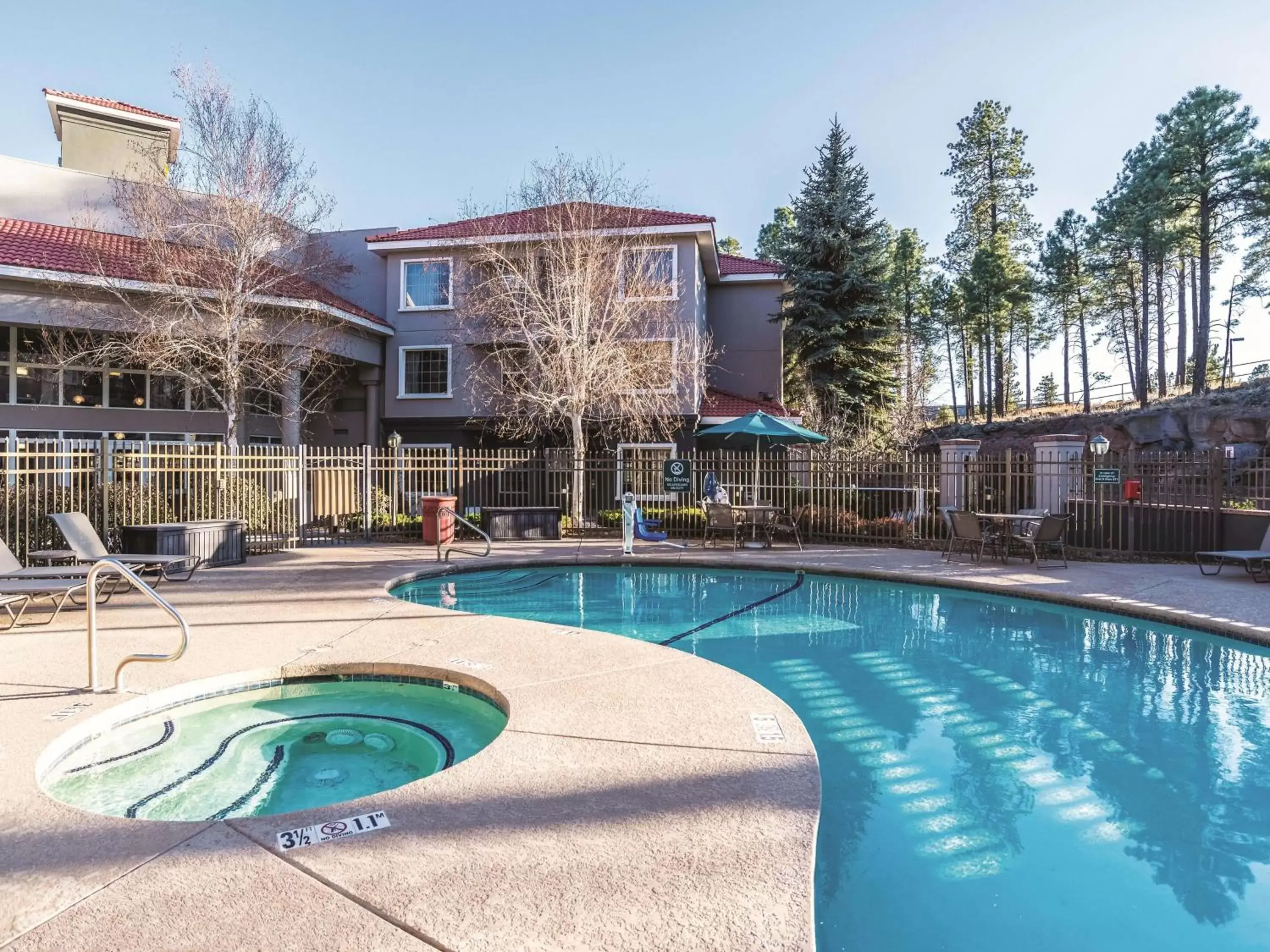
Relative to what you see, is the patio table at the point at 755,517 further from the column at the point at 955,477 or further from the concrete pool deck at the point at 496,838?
the concrete pool deck at the point at 496,838

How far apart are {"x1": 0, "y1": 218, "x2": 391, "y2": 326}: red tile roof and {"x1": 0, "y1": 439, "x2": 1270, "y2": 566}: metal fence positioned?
399 cm

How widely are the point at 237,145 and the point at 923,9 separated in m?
14.2

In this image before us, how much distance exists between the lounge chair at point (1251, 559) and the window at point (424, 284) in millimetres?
20206

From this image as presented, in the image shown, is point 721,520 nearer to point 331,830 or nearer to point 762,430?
point 762,430

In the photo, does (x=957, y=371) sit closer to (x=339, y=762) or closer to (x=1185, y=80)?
(x=1185, y=80)

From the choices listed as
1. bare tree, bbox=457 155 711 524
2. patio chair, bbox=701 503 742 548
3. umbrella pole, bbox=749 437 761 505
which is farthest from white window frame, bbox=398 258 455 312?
patio chair, bbox=701 503 742 548

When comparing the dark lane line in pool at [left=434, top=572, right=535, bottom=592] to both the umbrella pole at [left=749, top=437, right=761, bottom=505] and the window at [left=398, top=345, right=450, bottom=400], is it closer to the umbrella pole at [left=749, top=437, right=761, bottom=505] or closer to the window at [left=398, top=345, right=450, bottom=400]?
the umbrella pole at [left=749, top=437, right=761, bottom=505]

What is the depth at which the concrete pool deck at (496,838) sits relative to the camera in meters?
2.34

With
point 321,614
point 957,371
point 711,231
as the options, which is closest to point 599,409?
point 711,231

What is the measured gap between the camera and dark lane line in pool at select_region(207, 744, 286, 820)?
12.2 feet

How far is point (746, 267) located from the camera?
26.6 metres

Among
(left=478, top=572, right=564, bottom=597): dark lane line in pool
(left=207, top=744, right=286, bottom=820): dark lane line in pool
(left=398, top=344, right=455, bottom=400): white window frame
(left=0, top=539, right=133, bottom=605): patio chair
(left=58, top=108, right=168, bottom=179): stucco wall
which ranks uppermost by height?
(left=58, top=108, right=168, bottom=179): stucco wall

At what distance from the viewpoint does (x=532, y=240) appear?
1914 cm

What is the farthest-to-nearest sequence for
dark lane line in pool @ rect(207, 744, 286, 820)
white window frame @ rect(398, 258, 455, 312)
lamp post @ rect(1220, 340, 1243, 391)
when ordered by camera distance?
lamp post @ rect(1220, 340, 1243, 391), white window frame @ rect(398, 258, 455, 312), dark lane line in pool @ rect(207, 744, 286, 820)
